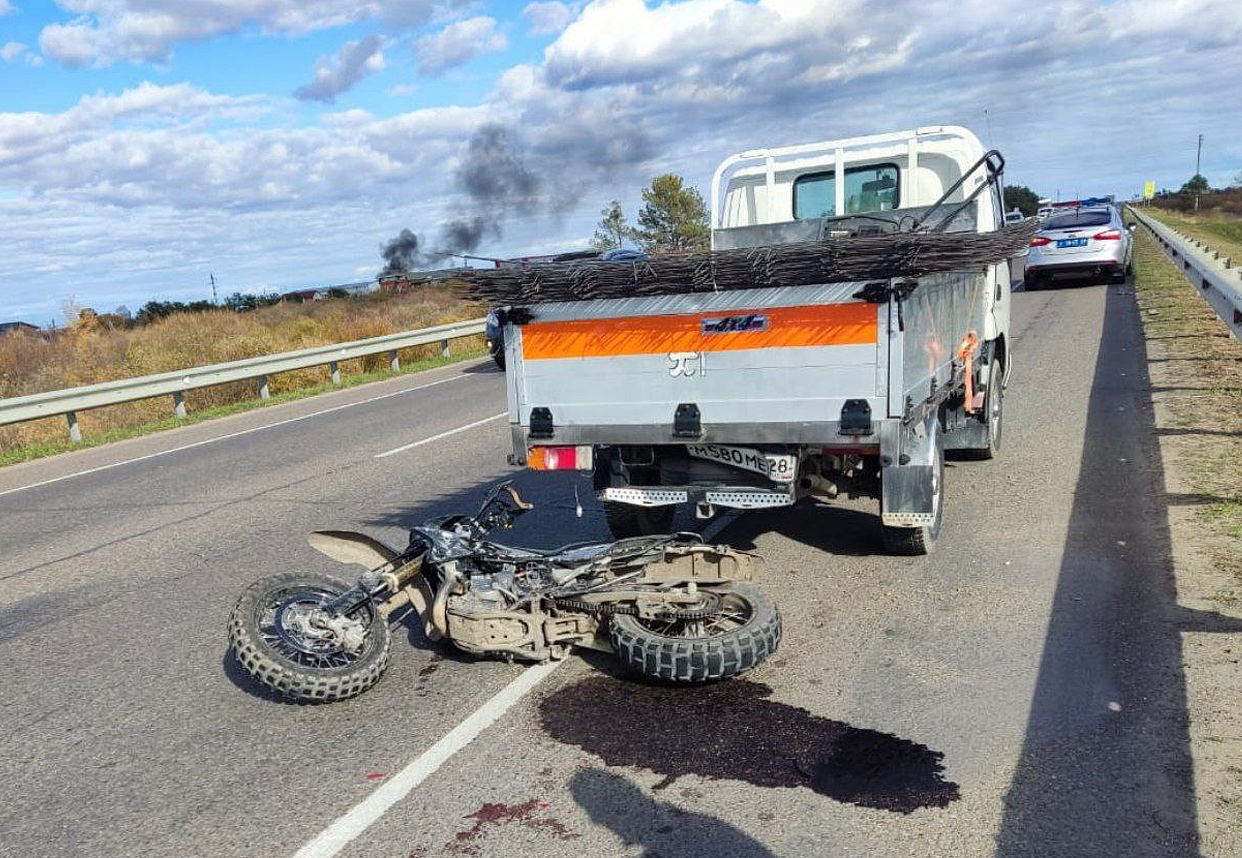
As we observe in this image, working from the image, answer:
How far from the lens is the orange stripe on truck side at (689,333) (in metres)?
4.99

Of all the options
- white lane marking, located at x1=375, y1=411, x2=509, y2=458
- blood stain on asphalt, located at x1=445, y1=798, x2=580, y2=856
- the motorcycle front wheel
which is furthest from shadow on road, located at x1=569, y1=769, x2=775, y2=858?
white lane marking, located at x1=375, y1=411, x2=509, y2=458

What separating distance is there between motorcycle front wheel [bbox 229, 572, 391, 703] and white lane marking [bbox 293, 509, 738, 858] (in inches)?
22.6

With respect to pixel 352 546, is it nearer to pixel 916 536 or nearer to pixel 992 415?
pixel 916 536

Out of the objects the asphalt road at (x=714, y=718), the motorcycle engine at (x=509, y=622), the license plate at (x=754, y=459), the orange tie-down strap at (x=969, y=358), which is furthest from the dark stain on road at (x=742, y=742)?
the orange tie-down strap at (x=969, y=358)

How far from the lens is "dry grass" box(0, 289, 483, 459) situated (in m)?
18.0

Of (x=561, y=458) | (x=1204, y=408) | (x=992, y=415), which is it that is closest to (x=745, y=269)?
(x=561, y=458)

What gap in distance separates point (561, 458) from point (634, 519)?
89cm

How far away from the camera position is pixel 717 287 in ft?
16.8

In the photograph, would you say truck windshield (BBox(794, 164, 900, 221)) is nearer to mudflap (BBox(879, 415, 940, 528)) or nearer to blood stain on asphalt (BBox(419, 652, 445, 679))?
mudflap (BBox(879, 415, 940, 528))

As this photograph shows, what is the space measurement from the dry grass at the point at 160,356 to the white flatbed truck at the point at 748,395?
11527 mm

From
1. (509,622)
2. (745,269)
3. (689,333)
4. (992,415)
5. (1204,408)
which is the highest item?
(745,269)

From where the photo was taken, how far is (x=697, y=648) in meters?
4.32

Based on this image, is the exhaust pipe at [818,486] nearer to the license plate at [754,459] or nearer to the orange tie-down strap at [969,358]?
the license plate at [754,459]

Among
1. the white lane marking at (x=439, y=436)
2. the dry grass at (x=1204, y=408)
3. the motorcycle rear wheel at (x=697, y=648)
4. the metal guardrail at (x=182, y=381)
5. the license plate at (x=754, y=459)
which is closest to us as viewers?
the motorcycle rear wheel at (x=697, y=648)
